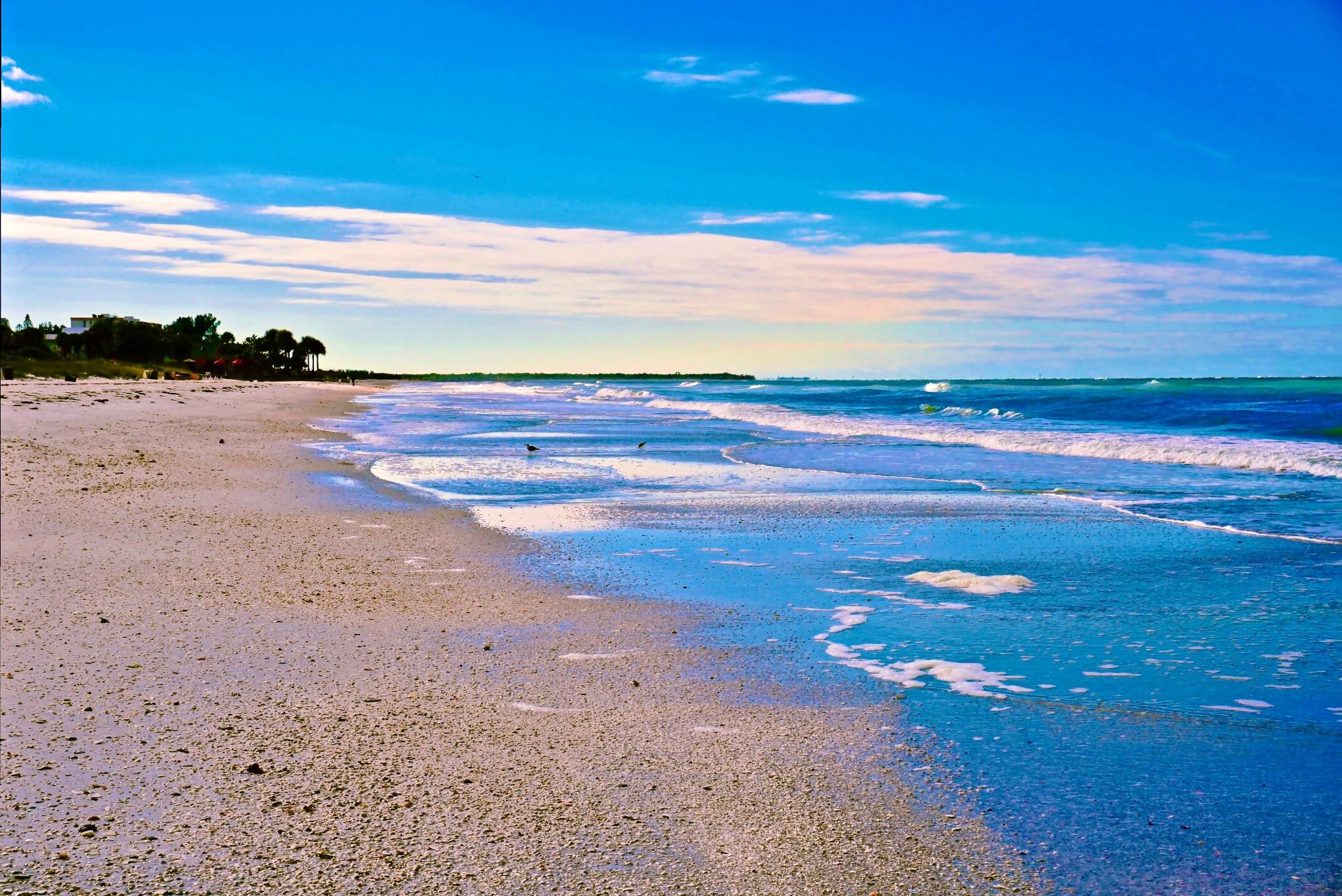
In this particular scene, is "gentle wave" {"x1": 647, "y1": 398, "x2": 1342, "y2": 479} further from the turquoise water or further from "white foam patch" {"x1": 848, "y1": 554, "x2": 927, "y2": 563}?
"white foam patch" {"x1": 848, "y1": 554, "x2": 927, "y2": 563}

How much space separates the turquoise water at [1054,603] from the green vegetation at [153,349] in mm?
61520

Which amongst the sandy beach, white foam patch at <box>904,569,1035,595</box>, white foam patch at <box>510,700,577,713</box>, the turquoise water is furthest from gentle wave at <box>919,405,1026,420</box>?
white foam patch at <box>510,700,577,713</box>

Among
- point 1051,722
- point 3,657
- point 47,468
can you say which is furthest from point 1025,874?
point 47,468

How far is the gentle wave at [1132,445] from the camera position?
19.5 m

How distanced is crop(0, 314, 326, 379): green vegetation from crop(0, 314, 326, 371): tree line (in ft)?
0.27

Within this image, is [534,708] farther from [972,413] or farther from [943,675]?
[972,413]

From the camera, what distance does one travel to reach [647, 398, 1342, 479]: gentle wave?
19469mm

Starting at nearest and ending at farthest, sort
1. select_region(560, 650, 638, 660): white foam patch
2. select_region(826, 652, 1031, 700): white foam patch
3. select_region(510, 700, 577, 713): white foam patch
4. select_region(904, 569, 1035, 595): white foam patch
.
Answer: select_region(510, 700, 577, 713): white foam patch → select_region(826, 652, 1031, 700): white foam patch → select_region(560, 650, 638, 660): white foam patch → select_region(904, 569, 1035, 595): white foam patch

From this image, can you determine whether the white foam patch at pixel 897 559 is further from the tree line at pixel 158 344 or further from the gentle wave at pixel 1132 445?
the tree line at pixel 158 344

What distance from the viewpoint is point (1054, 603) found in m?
7.64

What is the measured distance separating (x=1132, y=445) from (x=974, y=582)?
17.3m

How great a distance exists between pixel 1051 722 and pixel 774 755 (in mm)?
1500

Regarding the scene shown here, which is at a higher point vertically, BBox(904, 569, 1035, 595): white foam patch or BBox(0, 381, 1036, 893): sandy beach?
BBox(904, 569, 1035, 595): white foam patch

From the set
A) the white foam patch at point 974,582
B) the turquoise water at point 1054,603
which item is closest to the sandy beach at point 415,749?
the turquoise water at point 1054,603
